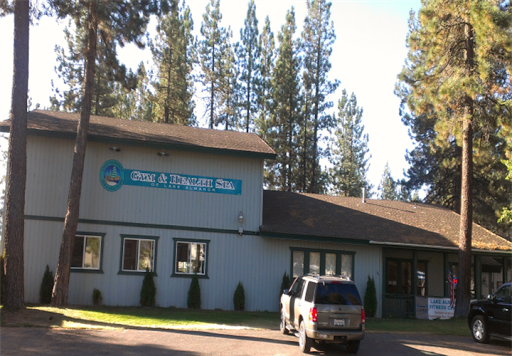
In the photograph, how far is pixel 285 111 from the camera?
40438 mm

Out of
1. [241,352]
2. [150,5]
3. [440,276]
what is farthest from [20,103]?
[440,276]

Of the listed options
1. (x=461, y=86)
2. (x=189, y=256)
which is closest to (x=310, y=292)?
(x=189, y=256)

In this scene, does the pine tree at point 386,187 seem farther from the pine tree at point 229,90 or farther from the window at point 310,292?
the window at point 310,292

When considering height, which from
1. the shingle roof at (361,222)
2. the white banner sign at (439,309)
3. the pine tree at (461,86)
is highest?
the pine tree at (461,86)

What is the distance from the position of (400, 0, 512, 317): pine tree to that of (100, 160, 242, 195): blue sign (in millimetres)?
8849

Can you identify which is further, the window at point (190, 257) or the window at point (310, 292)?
the window at point (190, 257)

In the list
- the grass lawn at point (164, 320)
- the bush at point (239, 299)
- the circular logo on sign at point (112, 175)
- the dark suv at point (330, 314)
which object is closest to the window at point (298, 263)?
the grass lawn at point (164, 320)

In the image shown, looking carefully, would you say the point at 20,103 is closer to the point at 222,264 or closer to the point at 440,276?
the point at 222,264

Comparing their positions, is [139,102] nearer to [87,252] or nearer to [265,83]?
[265,83]

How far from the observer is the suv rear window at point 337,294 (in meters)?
12.0

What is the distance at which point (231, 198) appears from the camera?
21406 millimetres

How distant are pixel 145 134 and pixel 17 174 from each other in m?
6.13

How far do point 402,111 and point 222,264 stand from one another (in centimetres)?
2314

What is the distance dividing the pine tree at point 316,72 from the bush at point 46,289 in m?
25.9
